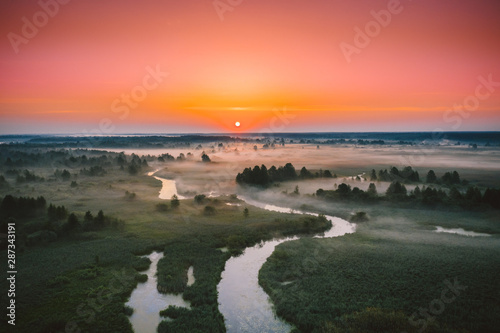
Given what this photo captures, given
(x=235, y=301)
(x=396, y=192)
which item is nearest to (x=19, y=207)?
(x=235, y=301)

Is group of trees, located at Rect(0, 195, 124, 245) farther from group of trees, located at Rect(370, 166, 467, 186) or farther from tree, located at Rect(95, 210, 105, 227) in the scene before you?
group of trees, located at Rect(370, 166, 467, 186)

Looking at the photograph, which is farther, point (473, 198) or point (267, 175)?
point (267, 175)

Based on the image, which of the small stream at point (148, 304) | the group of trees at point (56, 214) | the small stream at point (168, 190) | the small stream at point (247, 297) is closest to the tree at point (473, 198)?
the small stream at point (247, 297)

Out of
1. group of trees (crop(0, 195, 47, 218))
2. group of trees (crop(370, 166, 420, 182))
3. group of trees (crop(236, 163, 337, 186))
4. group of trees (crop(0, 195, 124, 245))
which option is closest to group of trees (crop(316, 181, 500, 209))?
group of trees (crop(236, 163, 337, 186))

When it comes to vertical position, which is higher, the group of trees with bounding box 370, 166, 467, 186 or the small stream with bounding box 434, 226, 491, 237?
the group of trees with bounding box 370, 166, 467, 186

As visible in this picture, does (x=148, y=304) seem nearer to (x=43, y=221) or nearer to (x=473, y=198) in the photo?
(x=43, y=221)
